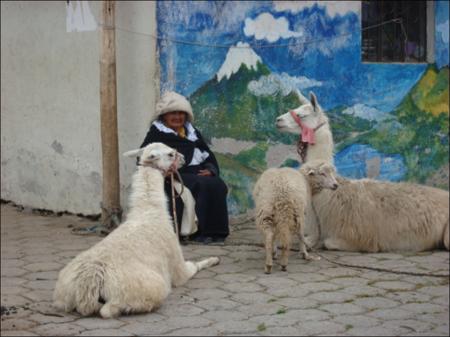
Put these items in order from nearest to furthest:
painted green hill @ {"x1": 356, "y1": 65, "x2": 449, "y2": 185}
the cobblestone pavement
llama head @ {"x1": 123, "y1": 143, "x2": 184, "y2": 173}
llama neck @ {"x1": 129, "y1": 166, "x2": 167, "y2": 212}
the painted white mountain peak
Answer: the cobblestone pavement → llama neck @ {"x1": 129, "y1": 166, "x2": 167, "y2": 212} → llama head @ {"x1": 123, "y1": 143, "x2": 184, "y2": 173} → the painted white mountain peak → painted green hill @ {"x1": 356, "y1": 65, "x2": 449, "y2": 185}

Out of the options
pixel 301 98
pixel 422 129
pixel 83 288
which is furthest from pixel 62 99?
pixel 83 288

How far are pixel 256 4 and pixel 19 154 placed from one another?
334 centimetres

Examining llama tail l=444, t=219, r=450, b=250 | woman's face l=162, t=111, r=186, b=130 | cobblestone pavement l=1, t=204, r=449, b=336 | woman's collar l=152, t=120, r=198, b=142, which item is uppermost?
woman's face l=162, t=111, r=186, b=130

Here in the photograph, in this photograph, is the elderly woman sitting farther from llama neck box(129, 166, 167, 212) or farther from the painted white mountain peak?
llama neck box(129, 166, 167, 212)

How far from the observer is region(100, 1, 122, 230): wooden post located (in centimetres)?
786

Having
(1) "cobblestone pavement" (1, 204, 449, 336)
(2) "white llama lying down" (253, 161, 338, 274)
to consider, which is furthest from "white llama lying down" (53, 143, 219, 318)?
(2) "white llama lying down" (253, 161, 338, 274)

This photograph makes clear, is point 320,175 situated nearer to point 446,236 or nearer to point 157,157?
point 446,236

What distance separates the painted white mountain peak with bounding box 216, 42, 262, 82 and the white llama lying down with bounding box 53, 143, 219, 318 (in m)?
2.43


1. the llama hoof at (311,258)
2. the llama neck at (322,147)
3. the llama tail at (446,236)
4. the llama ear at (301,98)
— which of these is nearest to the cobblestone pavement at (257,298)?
the llama hoof at (311,258)

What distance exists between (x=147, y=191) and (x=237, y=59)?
281 cm

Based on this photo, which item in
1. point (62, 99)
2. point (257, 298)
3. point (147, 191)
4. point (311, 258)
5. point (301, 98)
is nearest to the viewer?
point (257, 298)

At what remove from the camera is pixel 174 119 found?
25.3 ft

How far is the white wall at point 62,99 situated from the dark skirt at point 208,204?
3.61 feet

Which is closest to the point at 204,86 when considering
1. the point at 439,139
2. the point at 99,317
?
the point at 439,139
